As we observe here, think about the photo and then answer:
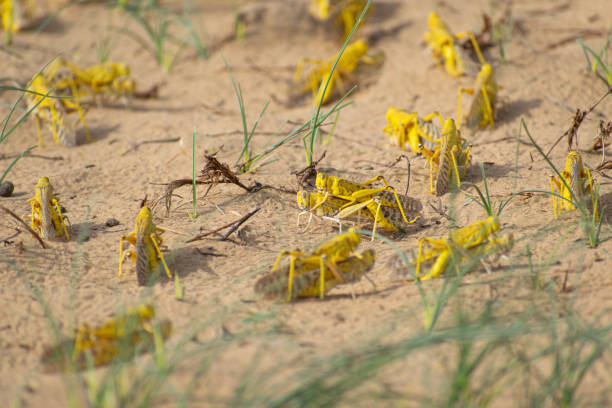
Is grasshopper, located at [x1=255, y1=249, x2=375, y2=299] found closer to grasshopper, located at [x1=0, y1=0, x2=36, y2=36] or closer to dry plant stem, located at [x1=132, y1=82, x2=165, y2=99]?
dry plant stem, located at [x1=132, y1=82, x2=165, y2=99]

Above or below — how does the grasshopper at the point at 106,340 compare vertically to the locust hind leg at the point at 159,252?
below

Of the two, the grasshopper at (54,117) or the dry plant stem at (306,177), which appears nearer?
the dry plant stem at (306,177)

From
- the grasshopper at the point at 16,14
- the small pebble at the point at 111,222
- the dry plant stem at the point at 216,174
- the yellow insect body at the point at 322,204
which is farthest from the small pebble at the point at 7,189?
the grasshopper at the point at 16,14

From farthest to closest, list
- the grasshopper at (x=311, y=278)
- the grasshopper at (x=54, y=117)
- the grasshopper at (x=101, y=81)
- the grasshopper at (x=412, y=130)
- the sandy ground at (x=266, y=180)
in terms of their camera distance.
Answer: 1. the grasshopper at (x=101, y=81)
2. the grasshopper at (x=54, y=117)
3. the grasshopper at (x=412, y=130)
4. the grasshopper at (x=311, y=278)
5. the sandy ground at (x=266, y=180)

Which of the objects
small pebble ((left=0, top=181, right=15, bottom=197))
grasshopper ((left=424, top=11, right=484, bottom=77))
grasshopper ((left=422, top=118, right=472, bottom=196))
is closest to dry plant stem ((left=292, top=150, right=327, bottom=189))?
grasshopper ((left=422, top=118, right=472, bottom=196))

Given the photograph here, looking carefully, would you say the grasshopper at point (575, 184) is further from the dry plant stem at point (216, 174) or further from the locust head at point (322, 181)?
the dry plant stem at point (216, 174)

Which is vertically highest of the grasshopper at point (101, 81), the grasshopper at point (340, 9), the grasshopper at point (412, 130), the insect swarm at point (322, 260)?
the grasshopper at point (340, 9)

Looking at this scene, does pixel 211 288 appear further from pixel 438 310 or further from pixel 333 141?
pixel 333 141
